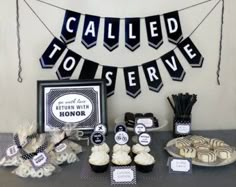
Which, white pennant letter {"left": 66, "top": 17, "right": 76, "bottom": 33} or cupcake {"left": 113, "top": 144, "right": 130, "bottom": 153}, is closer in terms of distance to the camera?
cupcake {"left": 113, "top": 144, "right": 130, "bottom": 153}

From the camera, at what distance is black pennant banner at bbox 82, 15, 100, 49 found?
5.23ft

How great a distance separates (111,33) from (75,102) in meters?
0.37

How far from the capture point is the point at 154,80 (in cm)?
166

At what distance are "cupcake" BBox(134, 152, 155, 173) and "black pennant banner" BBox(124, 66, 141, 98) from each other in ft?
1.57

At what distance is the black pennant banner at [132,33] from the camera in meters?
1.60

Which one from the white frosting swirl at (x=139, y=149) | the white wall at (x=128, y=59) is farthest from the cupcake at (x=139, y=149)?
the white wall at (x=128, y=59)

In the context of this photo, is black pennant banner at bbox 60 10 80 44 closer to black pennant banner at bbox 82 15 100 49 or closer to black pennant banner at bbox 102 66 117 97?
black pennant banner at bbox 82 15 100 49

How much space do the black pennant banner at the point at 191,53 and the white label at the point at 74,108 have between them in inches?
20.1

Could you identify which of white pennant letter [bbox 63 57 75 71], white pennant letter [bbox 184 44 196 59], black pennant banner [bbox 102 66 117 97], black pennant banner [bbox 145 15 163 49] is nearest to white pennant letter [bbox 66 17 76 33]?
white pennant letter [bbox 63 57 75 71]

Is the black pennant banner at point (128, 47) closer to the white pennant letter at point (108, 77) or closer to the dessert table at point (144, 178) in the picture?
the white pennant letter at point (108, 77)

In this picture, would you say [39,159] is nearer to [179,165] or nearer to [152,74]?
[179,165]

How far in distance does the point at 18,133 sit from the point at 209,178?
0.73 metres

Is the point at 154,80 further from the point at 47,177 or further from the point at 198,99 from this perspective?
the point at 47,177

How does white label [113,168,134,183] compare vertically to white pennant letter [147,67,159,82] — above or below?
below
